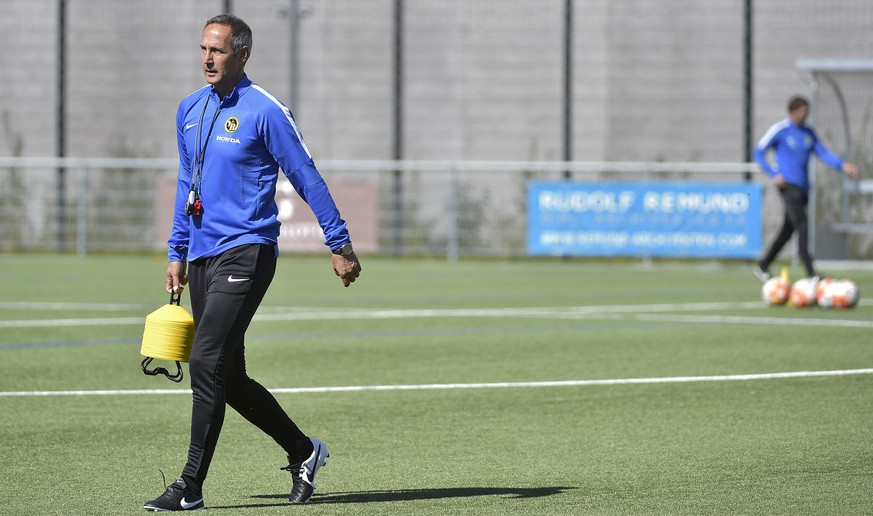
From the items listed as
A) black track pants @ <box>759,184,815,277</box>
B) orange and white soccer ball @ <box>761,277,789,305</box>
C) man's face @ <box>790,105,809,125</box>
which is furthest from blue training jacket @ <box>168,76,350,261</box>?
man's face @ <box>790,105,809,125</box>

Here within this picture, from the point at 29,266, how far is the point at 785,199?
12842mm

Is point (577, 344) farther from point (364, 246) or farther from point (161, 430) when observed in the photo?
point (364, 246)

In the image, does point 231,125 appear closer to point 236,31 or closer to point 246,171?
point 246,171

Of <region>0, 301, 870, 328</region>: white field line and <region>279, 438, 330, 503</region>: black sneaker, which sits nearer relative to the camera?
<region>279, 438, 330, 503</region>: black sneaker

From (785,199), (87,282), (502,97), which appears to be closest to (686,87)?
(502,97)

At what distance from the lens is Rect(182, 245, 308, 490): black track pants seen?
6.16 metres

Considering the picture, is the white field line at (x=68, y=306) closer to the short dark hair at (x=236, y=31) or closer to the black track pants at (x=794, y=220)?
the black track pants at (x=794, y=220)

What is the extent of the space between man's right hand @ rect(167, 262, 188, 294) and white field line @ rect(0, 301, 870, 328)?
8.10 metres

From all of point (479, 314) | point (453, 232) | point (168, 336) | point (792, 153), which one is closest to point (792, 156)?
point (792, 153)

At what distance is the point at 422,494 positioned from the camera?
6492mm

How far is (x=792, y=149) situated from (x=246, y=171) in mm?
12902

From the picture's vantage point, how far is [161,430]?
830 cm

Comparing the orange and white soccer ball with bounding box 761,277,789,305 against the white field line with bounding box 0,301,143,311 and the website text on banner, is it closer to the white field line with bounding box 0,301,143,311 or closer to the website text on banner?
→ the white field line with bounding box 0,301,143,311

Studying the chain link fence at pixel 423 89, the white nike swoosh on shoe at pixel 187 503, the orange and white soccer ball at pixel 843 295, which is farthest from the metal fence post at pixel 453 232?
the white nike swoosh on shoe at pixel 187 503
